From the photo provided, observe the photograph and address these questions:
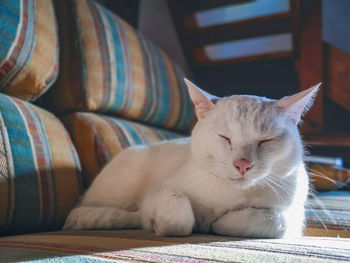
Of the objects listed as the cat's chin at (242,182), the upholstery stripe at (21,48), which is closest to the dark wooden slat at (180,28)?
the upholstery stripe at (21,48)

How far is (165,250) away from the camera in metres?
0.65

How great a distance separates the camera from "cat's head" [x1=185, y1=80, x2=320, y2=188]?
0.82m

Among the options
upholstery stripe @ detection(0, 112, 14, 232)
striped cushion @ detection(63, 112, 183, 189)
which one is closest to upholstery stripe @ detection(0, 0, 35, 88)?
upholstery stripe @ detection(0, 112, 14, 232)

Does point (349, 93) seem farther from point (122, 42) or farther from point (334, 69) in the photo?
point (122, 42)

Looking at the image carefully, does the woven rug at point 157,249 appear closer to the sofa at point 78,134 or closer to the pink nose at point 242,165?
the sofa at point 78,134

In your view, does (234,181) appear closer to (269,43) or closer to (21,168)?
(21,168)

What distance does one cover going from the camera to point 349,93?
2547mm

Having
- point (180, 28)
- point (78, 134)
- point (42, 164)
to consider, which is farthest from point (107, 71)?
A: point (180, 28)

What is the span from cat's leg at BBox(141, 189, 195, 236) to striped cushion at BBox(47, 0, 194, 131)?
773 millimetres

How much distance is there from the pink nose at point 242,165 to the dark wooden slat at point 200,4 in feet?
6.52

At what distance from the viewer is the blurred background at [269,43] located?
8.14 feet

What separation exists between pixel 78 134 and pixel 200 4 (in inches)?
64.4

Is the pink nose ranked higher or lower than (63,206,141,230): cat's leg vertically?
higher

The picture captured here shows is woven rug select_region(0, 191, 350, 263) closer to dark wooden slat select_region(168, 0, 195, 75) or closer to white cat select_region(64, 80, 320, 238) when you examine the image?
white cat select_region(64, 80, 320, 238)
